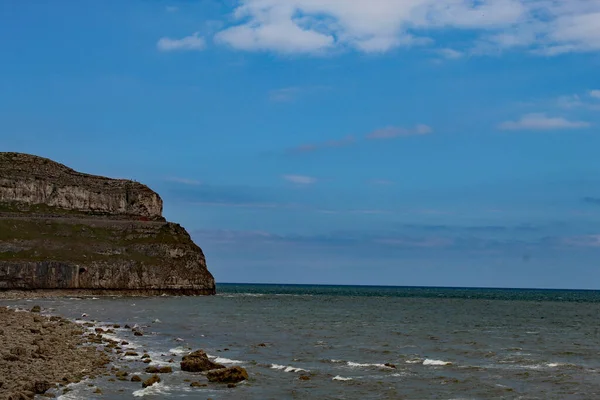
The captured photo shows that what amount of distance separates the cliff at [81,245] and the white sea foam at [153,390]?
121m

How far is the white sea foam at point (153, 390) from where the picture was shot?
31625 millimetres

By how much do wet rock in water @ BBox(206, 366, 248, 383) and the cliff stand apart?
120 metres

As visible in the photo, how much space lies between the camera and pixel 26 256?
15000 centimetres

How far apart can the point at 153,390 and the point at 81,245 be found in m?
140

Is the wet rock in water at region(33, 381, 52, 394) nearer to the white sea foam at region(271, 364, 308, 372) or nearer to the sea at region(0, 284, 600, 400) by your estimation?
the sea at region(0, 284, 600, 400)

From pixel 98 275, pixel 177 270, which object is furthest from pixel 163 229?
pixel 98 275

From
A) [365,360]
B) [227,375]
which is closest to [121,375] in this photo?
[227,375]

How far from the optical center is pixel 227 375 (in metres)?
35.4

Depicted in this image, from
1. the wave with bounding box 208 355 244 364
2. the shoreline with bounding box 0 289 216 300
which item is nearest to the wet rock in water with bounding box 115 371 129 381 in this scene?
the wave with bounding box 208 355 244 364

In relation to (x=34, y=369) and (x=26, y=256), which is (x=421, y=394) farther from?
(x=26, y=256)

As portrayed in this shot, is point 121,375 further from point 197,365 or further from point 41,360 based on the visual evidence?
point 41,360

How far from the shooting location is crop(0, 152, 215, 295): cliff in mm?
147625

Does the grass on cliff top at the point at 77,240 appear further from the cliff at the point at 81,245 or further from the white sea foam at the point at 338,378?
the white sea foam at the point at 338,378

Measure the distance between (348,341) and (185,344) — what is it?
14.2 metres
